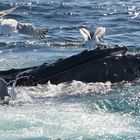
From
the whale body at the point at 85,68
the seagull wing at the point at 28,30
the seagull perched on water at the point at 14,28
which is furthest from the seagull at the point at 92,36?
the seagull wing at the point at 28,30

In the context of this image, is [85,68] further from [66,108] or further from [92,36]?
[66,108]

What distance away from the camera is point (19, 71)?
14.3 m

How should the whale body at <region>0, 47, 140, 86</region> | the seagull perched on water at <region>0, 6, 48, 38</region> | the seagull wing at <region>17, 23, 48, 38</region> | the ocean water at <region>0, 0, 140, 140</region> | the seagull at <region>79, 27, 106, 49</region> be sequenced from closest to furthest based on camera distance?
the ocean water at <region>0, 0, 140, 140</region>, the seagull perched on water at <region>0, 6, 48, 38</region>, the seagull wing at <region>17, 23, 48, 38</region>, the seagull at <region>79, 27, 106, 49</region>, the whale body at <region>0, 47, 140, 86</region>

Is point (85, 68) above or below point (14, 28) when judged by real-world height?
below

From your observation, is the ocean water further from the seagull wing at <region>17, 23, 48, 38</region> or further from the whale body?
the seagull wing at <region>17, 23, 48, 38</region>

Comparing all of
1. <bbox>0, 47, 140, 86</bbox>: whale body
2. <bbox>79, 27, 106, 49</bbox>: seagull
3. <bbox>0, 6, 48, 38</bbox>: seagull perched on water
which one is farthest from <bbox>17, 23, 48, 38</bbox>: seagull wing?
<bbox>0, 47, 140, 86</bbox>: whale body

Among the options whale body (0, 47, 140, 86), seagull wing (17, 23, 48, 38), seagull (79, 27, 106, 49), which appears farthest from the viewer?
whale body (0, 47, 140, 86)

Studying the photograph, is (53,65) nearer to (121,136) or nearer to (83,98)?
(83,98)

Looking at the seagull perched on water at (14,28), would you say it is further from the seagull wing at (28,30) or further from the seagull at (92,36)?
the seagull at (92,36)

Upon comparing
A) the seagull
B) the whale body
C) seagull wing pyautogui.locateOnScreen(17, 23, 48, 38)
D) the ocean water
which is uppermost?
seagull wing pyautogui.locateOnScreen(17, 23, 48, 38)

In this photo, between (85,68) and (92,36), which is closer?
(92,36)

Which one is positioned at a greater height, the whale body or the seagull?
the seagull

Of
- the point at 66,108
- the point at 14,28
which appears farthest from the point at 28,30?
the point at 66,108

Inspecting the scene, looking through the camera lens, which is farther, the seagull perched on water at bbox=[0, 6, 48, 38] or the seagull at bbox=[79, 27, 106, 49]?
the seagull at bbox=[79, 27, 106, 49]
